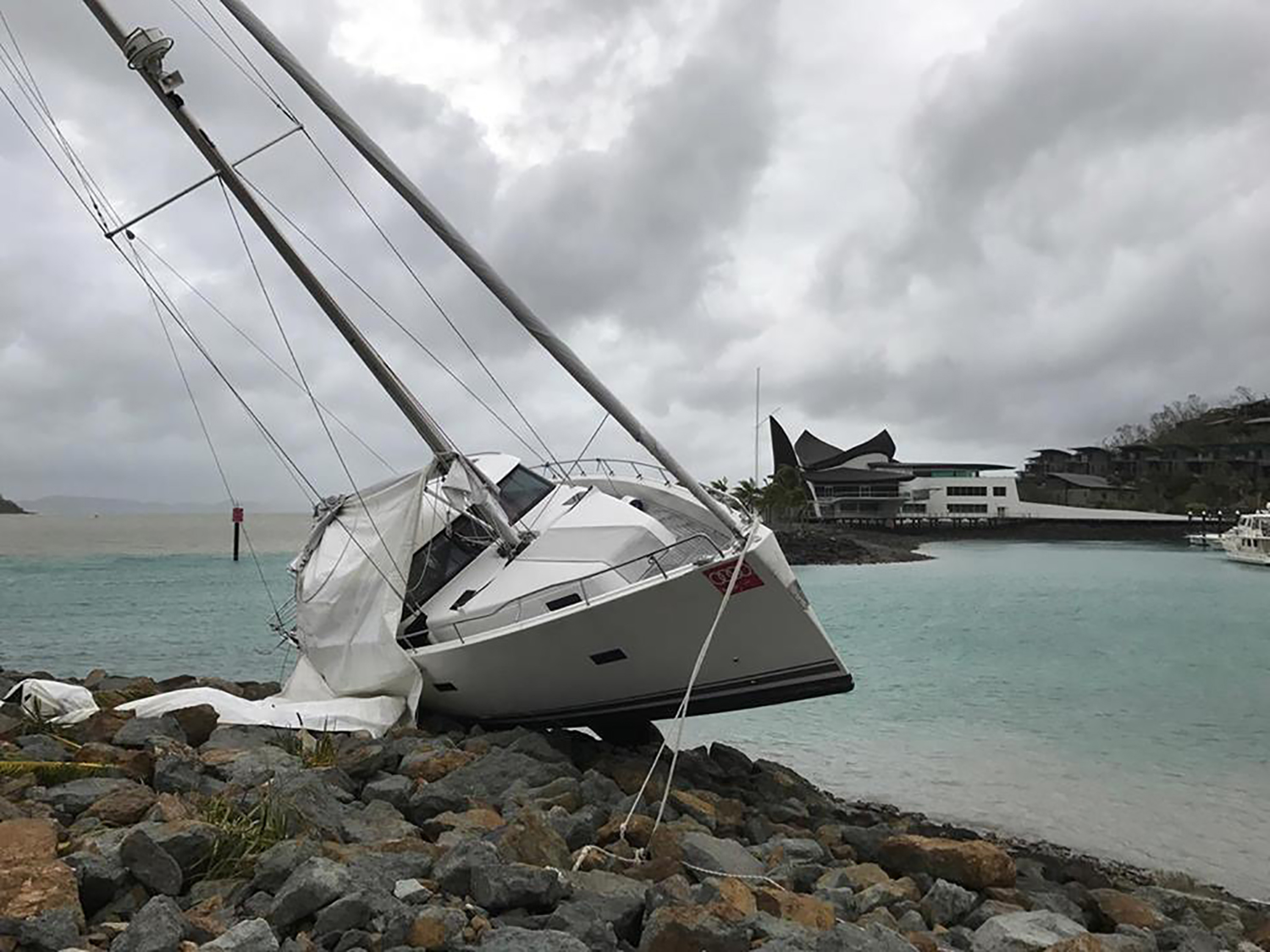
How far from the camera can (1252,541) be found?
69938 mm

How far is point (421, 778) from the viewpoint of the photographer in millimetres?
8102

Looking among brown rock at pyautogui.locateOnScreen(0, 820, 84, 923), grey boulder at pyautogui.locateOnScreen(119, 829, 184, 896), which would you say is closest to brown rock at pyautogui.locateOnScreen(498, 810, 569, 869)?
grey boulder at pyautogui.locateOnScreen(119, 829, 184, 896)

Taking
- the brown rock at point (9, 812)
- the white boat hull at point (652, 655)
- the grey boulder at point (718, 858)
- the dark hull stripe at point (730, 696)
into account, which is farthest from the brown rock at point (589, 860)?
the dark hull stripe at point (730, 696)

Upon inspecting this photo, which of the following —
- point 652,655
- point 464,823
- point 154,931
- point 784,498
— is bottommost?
point 464,823

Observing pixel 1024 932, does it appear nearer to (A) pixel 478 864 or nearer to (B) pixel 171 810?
(A) pixel 478 864

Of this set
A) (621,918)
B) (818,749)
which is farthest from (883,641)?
(621,918)

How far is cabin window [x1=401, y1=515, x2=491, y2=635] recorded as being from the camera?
10.9 m

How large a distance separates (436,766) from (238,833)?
315 centimetres

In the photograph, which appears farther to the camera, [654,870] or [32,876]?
[654,870]

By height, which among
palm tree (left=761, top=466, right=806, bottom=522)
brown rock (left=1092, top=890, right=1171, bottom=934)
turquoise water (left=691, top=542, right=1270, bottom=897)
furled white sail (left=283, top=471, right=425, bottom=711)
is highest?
palm tree (left=761, top=466, right=806, bottom=522)

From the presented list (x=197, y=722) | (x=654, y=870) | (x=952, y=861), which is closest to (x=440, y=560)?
(x=197, y=722)

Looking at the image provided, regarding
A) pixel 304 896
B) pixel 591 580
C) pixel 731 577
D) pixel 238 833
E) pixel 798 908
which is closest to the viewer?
pixel 304 896

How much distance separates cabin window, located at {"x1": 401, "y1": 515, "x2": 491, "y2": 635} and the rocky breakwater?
1504mm

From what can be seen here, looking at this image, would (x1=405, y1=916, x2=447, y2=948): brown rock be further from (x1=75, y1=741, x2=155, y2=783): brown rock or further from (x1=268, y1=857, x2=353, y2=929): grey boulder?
(x1=75, y1=741, x2=155, y2=783): brown rock
